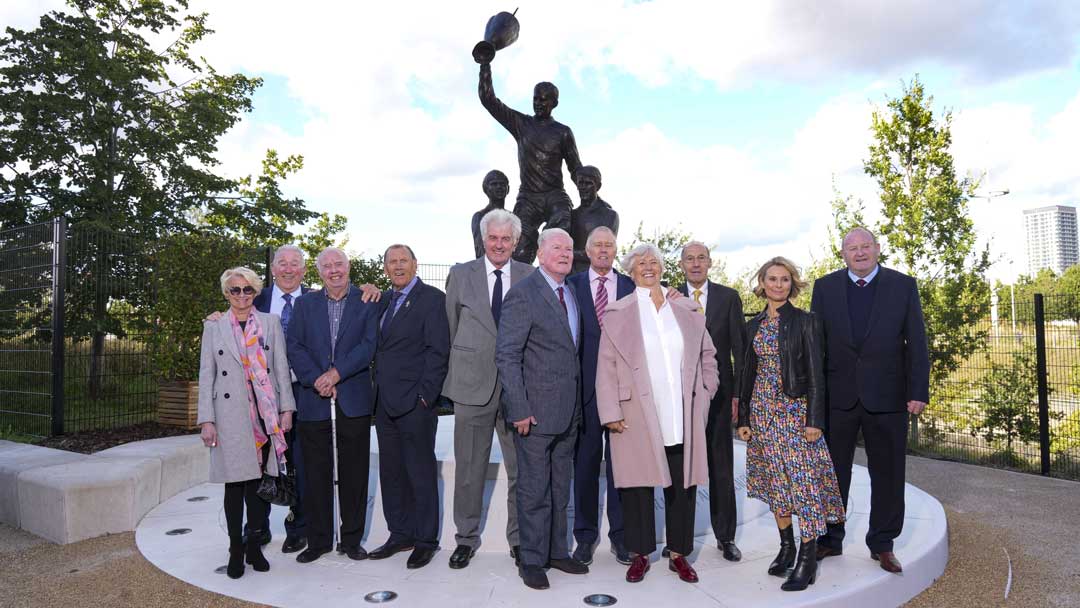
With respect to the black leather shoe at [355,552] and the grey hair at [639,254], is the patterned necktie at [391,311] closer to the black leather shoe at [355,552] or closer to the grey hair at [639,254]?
the black leather shoe at [355,552]

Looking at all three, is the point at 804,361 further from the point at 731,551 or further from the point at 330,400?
the point at 330,400

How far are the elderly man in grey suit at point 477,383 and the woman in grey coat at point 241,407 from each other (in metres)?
1.07

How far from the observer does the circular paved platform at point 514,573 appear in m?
3.54

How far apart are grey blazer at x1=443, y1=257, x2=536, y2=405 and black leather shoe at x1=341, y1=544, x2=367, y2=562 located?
1118 millimetres

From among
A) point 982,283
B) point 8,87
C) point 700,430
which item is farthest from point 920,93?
point 8,87

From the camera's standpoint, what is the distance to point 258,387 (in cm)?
402

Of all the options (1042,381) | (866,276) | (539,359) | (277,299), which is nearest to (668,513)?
(539,359)

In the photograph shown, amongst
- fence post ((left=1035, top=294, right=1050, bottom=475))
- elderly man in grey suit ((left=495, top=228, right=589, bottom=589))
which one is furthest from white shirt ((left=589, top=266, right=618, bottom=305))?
fence post ((left=1035, top=294, right=1050, bottom=475))

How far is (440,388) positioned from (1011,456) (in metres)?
7.78

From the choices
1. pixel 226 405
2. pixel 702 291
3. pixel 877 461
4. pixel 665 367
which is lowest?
pixel 877 461

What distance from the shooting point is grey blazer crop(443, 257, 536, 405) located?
13.2 ft

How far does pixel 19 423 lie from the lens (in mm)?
8875

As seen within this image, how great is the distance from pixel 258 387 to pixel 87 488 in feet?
7.51

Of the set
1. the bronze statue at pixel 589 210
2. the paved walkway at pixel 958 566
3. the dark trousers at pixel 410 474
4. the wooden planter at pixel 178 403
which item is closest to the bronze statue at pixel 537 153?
the bronze statue at pixel 589 210
